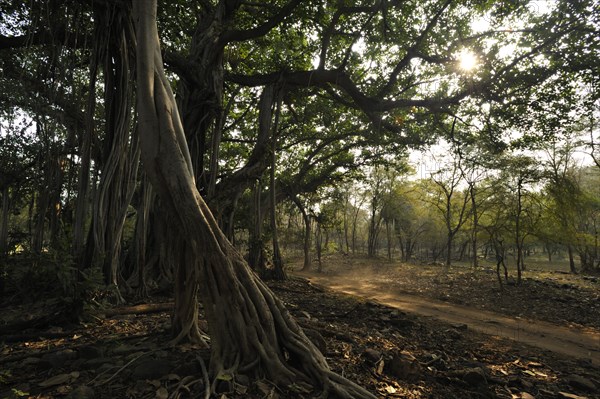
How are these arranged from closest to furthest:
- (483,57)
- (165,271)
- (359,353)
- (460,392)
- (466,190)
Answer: (460,392)
(359,353)
(165,271)
(483,57)
(466,190)

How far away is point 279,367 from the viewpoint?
263 cm

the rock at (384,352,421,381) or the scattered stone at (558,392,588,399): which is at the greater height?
the rock at (384,352,421,381)

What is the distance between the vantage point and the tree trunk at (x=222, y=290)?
2633mm

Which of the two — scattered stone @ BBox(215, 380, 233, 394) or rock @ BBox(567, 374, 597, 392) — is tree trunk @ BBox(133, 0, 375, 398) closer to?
scattered stone @ BBox(215, 380, 233, 394)

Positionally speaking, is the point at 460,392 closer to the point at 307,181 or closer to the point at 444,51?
the point at 444,51

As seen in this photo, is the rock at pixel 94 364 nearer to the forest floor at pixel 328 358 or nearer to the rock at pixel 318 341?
the forest floor at pixel 328 358

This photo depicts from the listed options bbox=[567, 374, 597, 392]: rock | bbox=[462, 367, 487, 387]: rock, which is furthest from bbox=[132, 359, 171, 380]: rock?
bbox=[567, 374, 597, 392]: rock

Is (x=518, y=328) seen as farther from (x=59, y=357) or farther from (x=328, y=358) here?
(x=59, y=357)

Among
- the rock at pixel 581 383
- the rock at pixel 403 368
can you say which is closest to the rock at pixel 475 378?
the rock at pixel 403 368

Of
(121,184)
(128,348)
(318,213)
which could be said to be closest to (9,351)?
(128,348)

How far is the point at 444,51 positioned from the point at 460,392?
22.4ft

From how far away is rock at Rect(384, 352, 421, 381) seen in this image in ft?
10.6

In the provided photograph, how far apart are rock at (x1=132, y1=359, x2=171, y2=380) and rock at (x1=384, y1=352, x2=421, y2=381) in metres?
2.13

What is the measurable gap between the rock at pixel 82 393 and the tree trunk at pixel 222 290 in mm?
837
